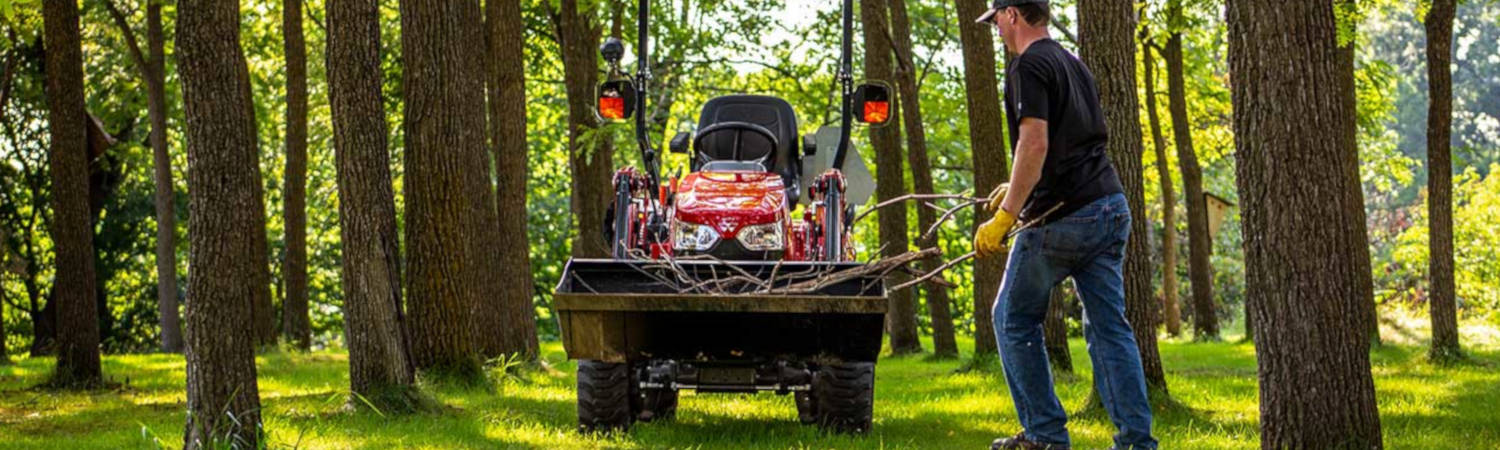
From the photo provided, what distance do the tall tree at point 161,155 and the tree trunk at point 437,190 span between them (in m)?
8.53

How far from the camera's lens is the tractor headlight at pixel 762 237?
1107 cm

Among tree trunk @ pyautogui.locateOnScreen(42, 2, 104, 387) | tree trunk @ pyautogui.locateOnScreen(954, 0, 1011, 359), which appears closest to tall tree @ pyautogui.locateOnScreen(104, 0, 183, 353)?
tree trunk @ pyautogui.locateOnScreen(42, 2, 104, 387)

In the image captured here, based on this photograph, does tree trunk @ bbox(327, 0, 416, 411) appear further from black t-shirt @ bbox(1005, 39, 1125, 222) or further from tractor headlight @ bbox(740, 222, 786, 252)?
black t-shirt @ bbox(1005, 39, 1125, 222)

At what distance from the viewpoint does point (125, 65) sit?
28969 mm

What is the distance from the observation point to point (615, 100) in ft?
39.5

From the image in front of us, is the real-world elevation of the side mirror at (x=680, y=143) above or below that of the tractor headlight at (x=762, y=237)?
above

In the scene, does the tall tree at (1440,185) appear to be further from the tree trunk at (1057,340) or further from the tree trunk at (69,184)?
the tree trunk at (69,184)

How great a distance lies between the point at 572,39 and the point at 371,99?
9309mm

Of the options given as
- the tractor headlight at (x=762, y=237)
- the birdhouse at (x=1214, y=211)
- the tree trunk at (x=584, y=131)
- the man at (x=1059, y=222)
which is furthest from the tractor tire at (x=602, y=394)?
the birdhouse at (x=1214, y=211)

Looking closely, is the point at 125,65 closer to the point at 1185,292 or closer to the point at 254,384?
the point at 254,384

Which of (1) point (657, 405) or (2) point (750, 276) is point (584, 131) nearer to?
(1) point (657, 405)

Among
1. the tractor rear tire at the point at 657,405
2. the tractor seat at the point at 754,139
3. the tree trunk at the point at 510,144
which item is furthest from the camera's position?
the tree trunk at the point at 510,144

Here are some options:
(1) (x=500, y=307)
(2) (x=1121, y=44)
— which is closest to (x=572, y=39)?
(1) (x=500, y=307)

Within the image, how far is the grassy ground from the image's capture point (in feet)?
32.2
